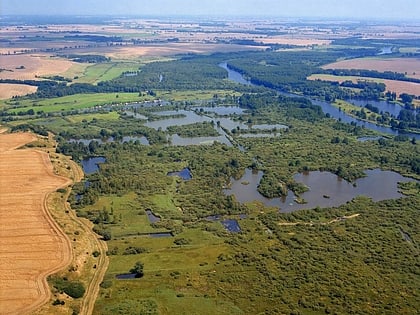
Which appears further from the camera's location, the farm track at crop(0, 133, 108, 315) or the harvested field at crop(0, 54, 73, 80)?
the harvested field at crop(0, 54, 73, 80)

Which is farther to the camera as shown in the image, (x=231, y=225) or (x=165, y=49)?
(x=165, y=49)

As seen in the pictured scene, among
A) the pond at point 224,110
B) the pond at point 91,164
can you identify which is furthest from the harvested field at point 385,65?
the pond at point 91,164

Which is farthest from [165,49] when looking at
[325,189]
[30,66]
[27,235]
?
[27,235]

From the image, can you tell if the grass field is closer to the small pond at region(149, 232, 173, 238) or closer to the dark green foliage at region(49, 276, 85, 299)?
the small pond at region(149, 232, 173, 238)

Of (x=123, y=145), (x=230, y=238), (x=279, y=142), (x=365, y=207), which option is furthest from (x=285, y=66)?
(x=230, y=238)

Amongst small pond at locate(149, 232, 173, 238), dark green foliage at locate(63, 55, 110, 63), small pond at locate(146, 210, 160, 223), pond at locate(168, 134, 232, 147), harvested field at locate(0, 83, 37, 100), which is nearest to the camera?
small pond at locate(149, 232, 173, 238)

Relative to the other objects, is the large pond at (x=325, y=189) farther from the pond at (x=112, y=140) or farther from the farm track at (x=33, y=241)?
the pond at (x=112, y=140)

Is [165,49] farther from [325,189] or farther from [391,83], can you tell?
[325,189]

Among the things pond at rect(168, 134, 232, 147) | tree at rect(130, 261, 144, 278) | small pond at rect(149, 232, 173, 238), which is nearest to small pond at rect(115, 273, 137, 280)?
tree at rect(130, 261, 144, 278)
